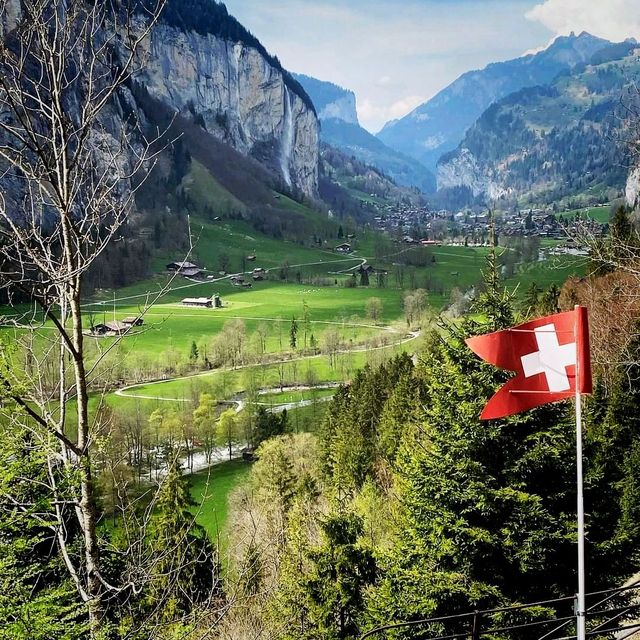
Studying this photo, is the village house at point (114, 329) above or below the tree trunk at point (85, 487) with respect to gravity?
above

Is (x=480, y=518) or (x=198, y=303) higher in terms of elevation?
(x=198, y=303)

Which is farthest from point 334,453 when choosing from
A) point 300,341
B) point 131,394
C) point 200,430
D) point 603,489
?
point 300,341

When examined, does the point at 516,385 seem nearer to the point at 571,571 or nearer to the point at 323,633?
the point at 571,571

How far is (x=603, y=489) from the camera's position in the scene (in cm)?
1397

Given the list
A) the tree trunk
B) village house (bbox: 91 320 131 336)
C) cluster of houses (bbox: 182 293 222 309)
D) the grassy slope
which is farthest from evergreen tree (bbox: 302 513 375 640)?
cluster of houses (bbox: 182 293 222 309)

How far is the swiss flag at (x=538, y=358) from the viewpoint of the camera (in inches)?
277

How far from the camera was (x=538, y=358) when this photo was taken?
727cm

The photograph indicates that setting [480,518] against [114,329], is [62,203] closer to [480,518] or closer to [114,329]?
[114,329]

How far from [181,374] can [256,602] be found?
206 ft

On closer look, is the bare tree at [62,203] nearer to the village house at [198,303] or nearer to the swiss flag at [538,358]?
the swiss flag at [538,358]

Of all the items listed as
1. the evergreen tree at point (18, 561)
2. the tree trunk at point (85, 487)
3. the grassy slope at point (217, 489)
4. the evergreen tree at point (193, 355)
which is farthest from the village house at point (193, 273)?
the tree trunk at point (85, 487)

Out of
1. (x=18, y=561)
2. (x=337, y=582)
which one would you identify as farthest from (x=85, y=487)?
(x=337, y=582)

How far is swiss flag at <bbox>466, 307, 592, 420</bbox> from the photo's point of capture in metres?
7.05

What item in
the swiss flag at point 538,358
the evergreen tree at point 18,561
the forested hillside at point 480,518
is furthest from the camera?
the forested hillside at point 480,518
